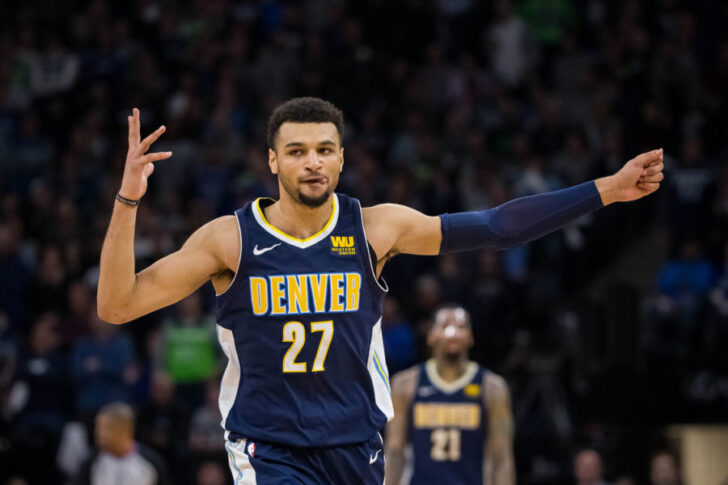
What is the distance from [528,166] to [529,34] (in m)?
3.20

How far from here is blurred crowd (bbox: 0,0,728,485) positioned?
489 inches

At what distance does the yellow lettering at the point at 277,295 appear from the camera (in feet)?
16.5

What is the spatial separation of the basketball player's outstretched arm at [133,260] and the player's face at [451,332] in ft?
14.2

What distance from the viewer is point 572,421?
12.5 m

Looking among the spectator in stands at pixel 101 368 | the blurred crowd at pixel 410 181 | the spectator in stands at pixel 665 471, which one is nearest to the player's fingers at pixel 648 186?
the spectator in stands at pixel 665 471

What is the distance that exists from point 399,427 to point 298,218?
4.30 metres

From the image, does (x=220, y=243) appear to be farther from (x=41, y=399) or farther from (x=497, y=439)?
(x=41, y=399)

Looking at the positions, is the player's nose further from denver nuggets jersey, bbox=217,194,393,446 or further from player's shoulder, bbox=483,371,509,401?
player's shoulder, bbox=483,371,509,401

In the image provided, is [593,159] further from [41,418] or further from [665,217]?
[41,418]

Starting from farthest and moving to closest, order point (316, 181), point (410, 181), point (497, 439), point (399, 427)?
point (410, 181) < point (399, 427) < point (497, 439) < point (316, 181)

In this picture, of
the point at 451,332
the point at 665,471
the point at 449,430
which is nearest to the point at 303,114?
the point at 451,332

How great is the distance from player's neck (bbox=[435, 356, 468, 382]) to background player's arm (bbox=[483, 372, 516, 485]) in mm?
214

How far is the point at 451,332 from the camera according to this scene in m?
9.31

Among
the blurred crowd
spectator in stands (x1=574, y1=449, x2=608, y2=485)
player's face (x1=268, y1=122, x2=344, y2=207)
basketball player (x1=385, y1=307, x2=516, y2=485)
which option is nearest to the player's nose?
player's face (x1=268, y1=122, x2=344, y2=207)
